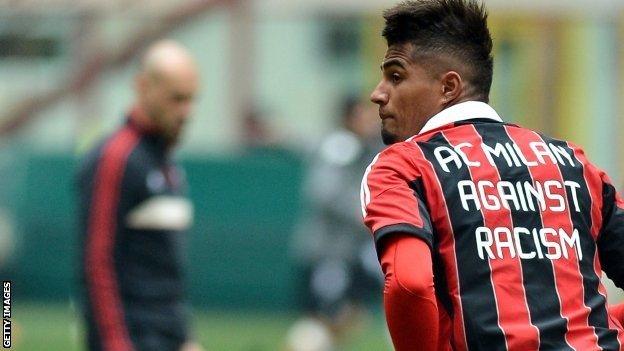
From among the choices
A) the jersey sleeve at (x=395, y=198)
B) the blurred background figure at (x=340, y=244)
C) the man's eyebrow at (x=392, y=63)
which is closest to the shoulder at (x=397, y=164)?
the jersey sleeve at (x=395, y=198)

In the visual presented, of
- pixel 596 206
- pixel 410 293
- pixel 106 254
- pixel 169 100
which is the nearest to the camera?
pixel 410 293

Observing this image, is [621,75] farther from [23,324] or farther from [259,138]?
[23,324]

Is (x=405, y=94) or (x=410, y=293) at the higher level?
(x=405, y=94)

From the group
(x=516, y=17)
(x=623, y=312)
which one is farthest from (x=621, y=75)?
(x=623, y=312)

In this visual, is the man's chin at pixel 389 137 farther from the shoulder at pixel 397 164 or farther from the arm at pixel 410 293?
the arm at pixel 410 293

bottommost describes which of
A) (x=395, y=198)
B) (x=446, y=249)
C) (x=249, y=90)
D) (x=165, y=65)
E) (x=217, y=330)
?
(x=217, y=330)

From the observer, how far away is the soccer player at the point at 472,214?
151 inches

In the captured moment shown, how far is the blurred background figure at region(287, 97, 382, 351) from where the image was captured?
39.0ft

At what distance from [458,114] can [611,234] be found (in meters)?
0.52

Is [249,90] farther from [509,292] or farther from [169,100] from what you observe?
[509,292]

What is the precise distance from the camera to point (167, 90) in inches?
281

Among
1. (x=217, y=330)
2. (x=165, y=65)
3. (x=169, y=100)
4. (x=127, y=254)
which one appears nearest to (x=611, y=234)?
(x=127, y=254)

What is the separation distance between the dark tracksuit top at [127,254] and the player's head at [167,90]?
0.80 feet

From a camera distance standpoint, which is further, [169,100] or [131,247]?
[169,100]
